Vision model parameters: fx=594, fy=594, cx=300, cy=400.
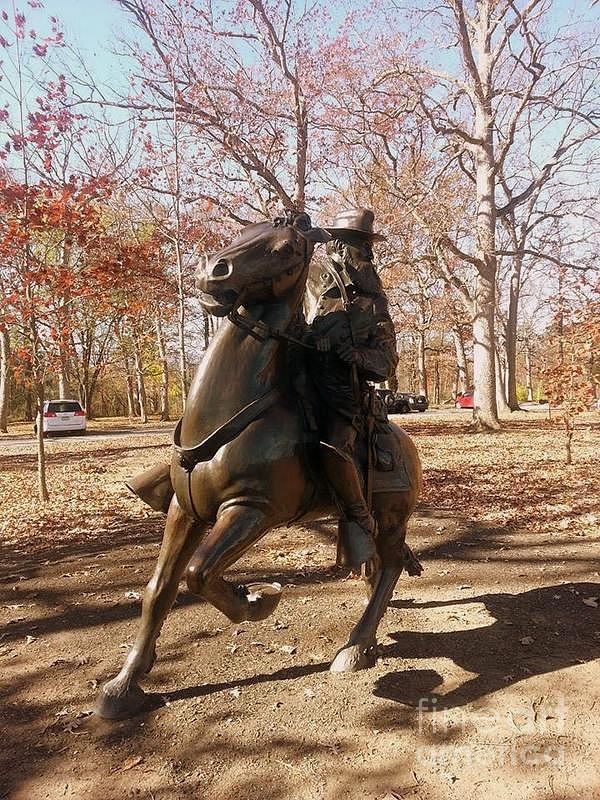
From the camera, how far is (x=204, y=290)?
2.98 m

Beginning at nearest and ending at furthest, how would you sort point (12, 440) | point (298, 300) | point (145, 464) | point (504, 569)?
point (298, 300), point (504, 569), point (145, 464), point (12, 440)

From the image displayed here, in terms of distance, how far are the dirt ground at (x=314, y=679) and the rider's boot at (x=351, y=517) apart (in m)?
0.86

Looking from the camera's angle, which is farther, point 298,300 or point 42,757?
point 298,300

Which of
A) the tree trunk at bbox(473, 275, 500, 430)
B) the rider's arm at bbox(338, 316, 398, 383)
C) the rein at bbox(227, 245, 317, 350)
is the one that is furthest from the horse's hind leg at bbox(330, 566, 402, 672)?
the tree trunk at bbox(473, 275, 500, 430)

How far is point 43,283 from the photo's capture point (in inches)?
381

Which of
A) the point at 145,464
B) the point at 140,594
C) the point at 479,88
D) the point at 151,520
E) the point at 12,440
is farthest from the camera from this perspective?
the point at 12,440

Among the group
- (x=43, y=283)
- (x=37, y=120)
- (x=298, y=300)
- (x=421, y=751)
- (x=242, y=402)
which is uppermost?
(x=37, y=120)

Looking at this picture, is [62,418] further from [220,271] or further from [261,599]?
[220,271]

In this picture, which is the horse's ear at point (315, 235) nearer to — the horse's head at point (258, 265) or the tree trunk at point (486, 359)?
the horse's head at point (258, 265)

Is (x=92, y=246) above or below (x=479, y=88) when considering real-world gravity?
below

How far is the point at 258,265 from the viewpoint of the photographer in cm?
298

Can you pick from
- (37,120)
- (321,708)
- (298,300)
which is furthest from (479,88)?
(321,708)

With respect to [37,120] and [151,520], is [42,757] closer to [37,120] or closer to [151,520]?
[151,520]

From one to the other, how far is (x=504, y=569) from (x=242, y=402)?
4097 mm
